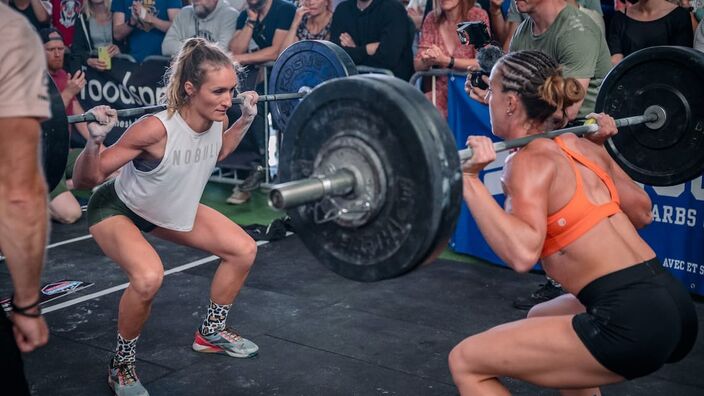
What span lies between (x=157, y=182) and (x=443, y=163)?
163 centimetres

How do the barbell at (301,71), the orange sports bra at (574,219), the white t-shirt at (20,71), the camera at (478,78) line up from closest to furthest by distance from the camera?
the white t-shirt at (20,71), the orange sports bra at (574,219), the camera at (478,78), the barbell at (301,71)

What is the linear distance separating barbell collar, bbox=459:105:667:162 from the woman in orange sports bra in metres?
0.04

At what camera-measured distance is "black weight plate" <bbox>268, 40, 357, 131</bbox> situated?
164 inches

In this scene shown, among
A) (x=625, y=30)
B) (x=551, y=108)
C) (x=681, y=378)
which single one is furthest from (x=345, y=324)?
(x=625, y=30)

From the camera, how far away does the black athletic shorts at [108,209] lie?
3.25m

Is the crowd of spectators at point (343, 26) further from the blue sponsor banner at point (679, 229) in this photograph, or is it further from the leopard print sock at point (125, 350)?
the leopard print sock at point (125, 350)

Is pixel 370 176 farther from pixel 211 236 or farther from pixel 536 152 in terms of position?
pixel 211 236

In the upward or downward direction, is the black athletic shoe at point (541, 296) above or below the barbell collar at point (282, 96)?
below

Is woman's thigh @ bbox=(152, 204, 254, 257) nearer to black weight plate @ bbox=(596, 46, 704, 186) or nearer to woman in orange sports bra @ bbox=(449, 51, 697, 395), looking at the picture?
woman in orange sports bra @ bbox=(449, 51, 697, 395)

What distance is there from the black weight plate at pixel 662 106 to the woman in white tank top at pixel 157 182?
5.45ft

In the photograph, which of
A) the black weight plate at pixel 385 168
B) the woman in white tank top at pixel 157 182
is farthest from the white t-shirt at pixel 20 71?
the woman in white tank top at pixel 157 182

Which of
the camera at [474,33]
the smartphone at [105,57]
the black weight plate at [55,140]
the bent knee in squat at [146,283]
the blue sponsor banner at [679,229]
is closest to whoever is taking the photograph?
the black weight plate at [55,140]

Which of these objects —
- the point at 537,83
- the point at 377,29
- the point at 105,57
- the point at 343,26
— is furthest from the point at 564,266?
the point at 105,57

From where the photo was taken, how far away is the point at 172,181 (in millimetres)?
3258
